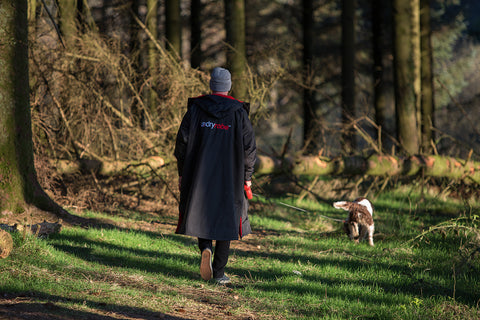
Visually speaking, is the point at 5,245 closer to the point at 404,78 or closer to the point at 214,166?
the point at 214,166

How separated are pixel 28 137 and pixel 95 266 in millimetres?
2450

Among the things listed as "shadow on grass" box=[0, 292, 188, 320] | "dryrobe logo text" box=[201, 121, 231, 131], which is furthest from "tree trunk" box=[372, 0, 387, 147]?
"shadow on grass" box=[0, 292, 188, 320]

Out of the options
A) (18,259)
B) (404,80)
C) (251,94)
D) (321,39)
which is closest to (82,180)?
(251,94)

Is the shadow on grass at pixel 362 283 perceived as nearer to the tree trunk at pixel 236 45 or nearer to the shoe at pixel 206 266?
the shoe at pixel 206 266

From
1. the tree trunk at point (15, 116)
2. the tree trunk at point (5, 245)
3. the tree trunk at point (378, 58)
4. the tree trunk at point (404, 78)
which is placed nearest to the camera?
the tree trunk at point (5, 245)

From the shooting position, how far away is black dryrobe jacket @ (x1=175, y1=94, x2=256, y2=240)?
5175 millimetres

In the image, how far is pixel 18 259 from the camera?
16.9 ft

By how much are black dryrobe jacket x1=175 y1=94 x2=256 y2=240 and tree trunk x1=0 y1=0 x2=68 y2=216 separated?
285 cm

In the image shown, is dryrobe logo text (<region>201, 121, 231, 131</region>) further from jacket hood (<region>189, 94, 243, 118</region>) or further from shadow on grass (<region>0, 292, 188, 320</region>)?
shadow on grass (<region>0, 292, 188, 320</region>)

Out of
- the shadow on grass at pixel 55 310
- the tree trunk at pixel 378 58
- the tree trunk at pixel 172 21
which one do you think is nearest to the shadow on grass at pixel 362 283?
the shadow on grass at pixel 55 310

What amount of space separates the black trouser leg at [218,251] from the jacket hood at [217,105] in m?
1.29

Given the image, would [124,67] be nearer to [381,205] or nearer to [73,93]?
[73,93]

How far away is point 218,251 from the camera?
17.7 feet

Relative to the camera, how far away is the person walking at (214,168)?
5.17 metres
